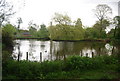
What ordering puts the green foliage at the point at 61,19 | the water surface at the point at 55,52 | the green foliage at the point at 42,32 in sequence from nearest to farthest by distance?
the water surface at the point at 55,52, the green foliage at the point at 61,19, the green foliage at the point at 42,32

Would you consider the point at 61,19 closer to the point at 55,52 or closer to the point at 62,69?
the point at 55,52

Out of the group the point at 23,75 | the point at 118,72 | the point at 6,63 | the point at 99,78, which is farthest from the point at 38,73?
the point at 118,72

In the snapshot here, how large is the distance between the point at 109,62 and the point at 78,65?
1.36 m

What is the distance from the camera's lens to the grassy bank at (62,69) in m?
3.79

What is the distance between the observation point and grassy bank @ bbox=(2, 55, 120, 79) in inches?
149

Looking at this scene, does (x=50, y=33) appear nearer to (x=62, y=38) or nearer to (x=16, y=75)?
(x=62, y=38)

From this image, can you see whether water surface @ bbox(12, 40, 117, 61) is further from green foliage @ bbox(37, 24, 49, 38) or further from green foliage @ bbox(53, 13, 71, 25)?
green foliage @ bbox(37, 24, 49, 38)

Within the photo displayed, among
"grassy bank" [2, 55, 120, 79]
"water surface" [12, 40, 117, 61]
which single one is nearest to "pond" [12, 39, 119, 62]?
"water surface" [12, 40, 117, 61]

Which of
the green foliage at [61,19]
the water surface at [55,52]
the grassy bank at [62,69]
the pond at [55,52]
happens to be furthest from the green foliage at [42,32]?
the grassy bank at [62,69]

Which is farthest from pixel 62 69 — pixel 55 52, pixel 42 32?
pixel 42 32

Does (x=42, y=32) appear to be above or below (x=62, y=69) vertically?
above

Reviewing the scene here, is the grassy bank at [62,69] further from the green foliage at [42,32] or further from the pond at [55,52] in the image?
the green foliage at [42,32]

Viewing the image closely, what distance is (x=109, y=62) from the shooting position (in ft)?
17.5

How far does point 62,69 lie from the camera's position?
4445 millimetres
